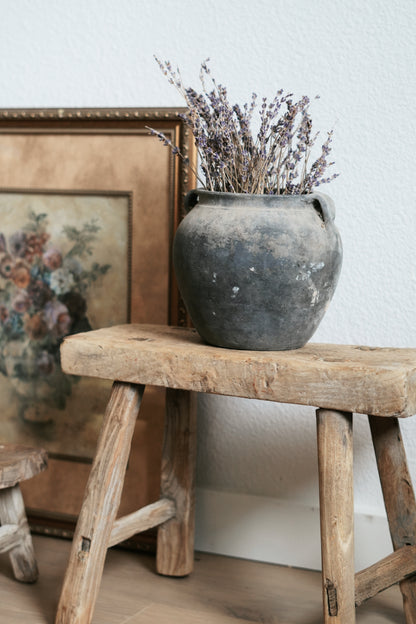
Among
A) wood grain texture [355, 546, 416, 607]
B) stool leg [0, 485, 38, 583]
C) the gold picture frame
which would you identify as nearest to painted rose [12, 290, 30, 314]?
the gold picture frame

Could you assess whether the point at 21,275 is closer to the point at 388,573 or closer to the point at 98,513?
the point at 98,513

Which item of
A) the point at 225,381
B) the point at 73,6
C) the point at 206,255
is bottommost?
the point at 225,381

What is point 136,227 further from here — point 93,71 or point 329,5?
point 329,5

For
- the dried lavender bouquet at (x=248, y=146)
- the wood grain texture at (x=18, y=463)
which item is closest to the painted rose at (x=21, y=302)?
the wood grain texture at (x=18, y=463)

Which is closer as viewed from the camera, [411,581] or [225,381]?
[225,381]

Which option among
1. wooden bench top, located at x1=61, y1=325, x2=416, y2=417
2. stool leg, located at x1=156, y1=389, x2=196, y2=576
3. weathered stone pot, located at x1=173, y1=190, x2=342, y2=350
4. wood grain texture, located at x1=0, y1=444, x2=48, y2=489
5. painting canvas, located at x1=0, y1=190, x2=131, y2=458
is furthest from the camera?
painting canvas, located at x1=0, y1=190, x2=131, y2=458

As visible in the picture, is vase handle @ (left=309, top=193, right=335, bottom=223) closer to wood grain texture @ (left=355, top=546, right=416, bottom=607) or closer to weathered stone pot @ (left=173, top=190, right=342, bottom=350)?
weathered stone pot @ (left=173, top=190, right=342, bottom=350)

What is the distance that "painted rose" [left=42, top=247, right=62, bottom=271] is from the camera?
72.8 inches

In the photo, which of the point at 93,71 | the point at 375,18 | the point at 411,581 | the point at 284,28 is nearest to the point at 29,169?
the point at 93,71

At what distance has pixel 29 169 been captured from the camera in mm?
1861

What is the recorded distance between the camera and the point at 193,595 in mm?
1582

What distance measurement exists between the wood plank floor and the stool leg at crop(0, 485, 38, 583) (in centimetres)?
3

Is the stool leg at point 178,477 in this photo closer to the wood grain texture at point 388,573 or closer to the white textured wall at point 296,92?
the white textured wall at point 296,92

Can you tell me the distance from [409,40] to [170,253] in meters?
0.67
